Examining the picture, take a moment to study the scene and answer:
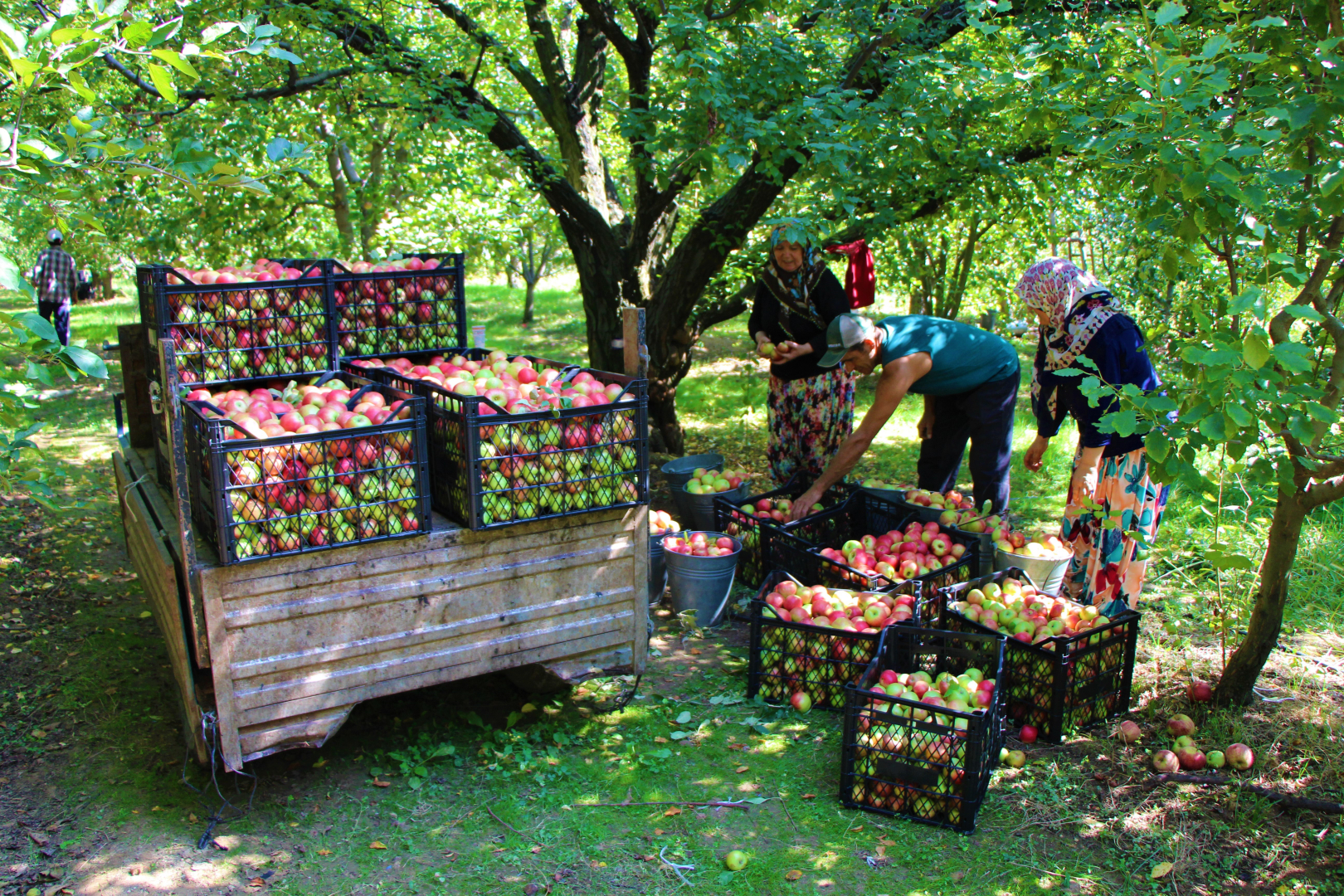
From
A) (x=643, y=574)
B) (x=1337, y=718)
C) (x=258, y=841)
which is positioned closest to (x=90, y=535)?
(x=258, y=841)

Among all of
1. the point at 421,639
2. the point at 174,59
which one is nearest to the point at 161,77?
the point at 174,59

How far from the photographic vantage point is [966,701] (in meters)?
3.38

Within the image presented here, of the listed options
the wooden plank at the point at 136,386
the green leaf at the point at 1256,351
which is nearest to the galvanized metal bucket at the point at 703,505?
the wooden plank at the point at 136,386

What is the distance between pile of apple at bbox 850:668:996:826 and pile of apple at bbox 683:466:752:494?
2605 millimetres

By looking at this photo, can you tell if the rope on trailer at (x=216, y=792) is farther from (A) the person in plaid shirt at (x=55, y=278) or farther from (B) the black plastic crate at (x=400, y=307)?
(A) the person in plaid shirt at (x=55, y=278)

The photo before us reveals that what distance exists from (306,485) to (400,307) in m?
1.40

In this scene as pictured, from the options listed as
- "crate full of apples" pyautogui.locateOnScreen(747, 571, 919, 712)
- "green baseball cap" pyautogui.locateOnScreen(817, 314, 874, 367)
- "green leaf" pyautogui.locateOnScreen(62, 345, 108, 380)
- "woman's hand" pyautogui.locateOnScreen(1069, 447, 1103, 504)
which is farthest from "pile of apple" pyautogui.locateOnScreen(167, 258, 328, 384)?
"woman's hand" pyautogui.locateOnScreen(1069, 447, 1103, 504)

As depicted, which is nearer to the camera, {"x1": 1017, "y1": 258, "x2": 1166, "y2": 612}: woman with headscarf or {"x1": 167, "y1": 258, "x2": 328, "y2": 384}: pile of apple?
{"x1": 167, "y1": 258, "x2": 328, "y2": 384}: pile of apple

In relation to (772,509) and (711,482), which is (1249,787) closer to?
(772,509)

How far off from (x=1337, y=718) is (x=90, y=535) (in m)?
6.86

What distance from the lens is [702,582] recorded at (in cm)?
495

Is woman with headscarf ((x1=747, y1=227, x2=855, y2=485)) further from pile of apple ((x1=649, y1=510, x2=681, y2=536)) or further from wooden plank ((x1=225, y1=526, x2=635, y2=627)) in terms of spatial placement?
wooden plank ((x1=225, y1=526, x2=635, y2=627))

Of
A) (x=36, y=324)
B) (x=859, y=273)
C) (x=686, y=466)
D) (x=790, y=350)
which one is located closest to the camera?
(x=36, y=324)

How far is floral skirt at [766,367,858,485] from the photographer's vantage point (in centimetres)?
579
